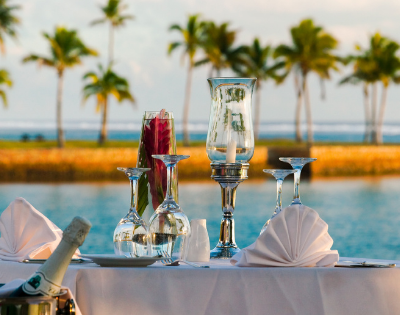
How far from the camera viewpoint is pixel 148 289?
7.47 ft

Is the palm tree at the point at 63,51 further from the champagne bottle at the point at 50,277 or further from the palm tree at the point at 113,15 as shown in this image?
the champagne bottle at the point at 50,277

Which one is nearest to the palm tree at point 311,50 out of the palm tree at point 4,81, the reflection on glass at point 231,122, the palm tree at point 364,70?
the palm tree at point 364,70

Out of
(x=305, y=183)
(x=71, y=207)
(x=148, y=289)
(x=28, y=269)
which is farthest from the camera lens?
(x=305, y=183)

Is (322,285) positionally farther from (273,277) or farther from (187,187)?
(187,187)

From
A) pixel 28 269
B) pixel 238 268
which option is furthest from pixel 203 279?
pixel 28 269

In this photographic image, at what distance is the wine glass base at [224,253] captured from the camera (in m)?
2.93

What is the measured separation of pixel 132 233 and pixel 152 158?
0.46 metres

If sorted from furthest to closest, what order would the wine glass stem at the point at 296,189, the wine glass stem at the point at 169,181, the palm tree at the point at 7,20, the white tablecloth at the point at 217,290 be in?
the palm tree at the point at 7,20
the wine glass stem at the point at 296,189
the wine glass stem at the point at 169,181
the white tablecloth at the point at 217,290

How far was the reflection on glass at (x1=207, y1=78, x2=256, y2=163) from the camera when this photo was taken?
9.52ft

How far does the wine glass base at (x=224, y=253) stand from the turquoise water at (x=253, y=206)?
45.2 ft

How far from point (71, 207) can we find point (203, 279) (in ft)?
79.6

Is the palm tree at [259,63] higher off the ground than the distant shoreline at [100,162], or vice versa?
the palm tree at [259,63]

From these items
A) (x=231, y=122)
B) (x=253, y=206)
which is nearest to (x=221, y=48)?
(x=253, y=206)

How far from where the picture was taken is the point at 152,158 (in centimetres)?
291
